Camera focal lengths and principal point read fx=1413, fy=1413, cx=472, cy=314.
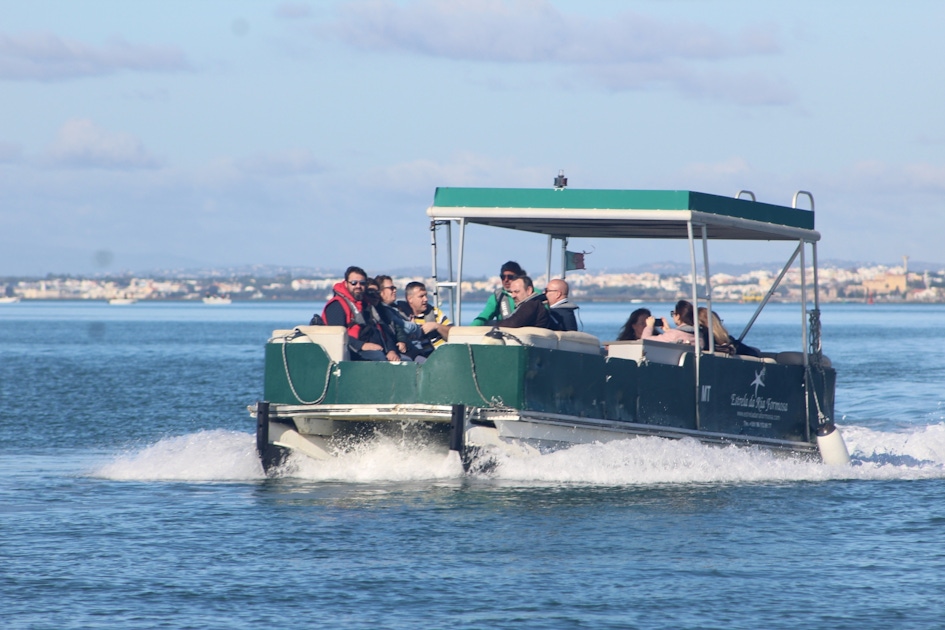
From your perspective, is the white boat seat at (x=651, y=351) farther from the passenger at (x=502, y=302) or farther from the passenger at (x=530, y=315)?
the passenger at (x=502, y=302)

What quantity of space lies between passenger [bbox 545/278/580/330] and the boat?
0.44 metres

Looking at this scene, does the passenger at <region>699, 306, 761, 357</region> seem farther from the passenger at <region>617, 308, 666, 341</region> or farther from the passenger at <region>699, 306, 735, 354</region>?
the passenger at <region>617, 308, 666, 341</region>

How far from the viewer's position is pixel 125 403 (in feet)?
90.9

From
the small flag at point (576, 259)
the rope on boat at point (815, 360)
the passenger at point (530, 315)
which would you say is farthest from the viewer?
the small flag at point (576, 259)

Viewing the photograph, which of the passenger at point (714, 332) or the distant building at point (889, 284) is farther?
the distant building at point (889, 284)

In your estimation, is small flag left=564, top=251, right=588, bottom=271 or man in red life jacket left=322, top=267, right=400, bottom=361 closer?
man in red life jacket left=322, top=267, right=400, bottom=361

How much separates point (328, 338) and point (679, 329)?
353 cm

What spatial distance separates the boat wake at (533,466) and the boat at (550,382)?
119 mm

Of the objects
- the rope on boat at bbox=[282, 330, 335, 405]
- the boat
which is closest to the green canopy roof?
the boat

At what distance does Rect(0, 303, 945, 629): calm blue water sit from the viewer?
831cm

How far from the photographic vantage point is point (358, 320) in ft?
43.2

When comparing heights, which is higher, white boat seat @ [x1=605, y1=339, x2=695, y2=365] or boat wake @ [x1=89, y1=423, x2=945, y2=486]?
white boat seat @ [x1=605, y1=339, x2=695, y2=365]

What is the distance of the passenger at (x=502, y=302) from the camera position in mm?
13227

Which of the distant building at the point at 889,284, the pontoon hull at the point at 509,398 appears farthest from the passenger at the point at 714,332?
the distant building at the point at 889,284
